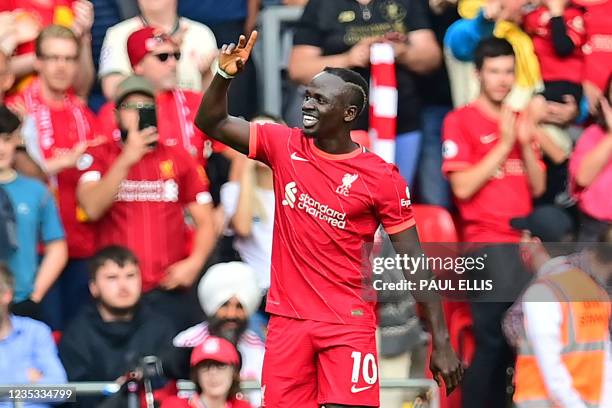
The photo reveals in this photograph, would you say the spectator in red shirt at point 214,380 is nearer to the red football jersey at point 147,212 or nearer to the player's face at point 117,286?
the player's face at point 117,286

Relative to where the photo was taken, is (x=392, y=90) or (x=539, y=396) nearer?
(x=539, y=396)

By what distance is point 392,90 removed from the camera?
9.81 metres

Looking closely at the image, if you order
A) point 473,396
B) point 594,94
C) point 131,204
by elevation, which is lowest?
point 473,396

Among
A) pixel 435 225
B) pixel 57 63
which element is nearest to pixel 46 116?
pixel 57 63

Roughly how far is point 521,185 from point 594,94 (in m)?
0.87

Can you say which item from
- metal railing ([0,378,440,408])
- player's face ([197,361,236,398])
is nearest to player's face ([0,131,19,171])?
metal railing ([0,378,440,408])

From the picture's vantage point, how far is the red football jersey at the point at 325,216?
23.6ft

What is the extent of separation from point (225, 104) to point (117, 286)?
1988mm

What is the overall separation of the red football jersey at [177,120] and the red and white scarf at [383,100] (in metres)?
1.05

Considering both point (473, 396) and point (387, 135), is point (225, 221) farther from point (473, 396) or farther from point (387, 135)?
point (473, 396)

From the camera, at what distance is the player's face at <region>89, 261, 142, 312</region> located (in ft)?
28.5

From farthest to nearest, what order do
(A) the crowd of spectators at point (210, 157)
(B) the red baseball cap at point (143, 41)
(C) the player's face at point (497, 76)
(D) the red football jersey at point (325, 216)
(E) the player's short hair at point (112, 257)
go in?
1. (C) the player's face at point (497, 76)
2. (B) the red baseball cap at point (143, 41)
3. (E) the player's short hair at point (112, 257)
4. (A) the crowd of spectators at point (210, 157)
5. (D) the red football jersey at point (325, 216)

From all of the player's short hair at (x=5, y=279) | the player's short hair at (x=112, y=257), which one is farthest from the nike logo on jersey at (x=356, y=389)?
the player's short hair at (x=5, y=279)

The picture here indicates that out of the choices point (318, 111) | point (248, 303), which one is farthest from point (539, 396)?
point (318, 111)
